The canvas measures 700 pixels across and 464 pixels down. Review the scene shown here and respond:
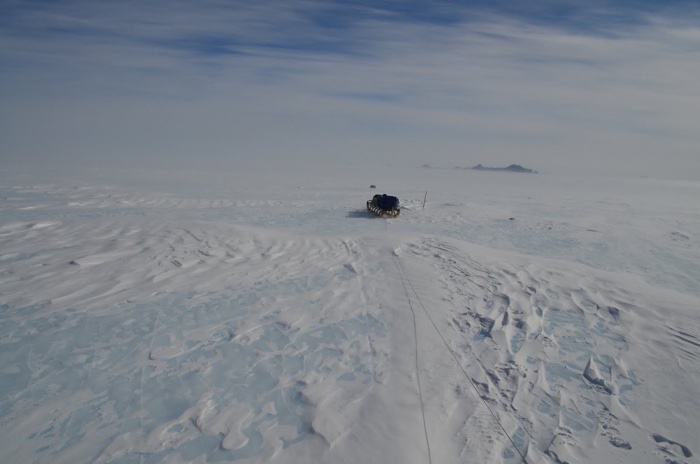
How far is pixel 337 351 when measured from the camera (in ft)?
20.2

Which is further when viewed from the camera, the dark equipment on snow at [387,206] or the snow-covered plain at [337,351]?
Answer: the dark equipment on snow at [387,206]

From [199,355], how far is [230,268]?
14.2 feet

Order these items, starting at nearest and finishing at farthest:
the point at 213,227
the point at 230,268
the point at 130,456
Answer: the point at 130,456, the point at 230,268, the point at 213,227

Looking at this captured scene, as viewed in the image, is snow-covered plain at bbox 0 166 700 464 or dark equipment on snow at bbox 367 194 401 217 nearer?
snow-covered plain at bbox 0 166 700 464

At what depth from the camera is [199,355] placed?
5.86 metres

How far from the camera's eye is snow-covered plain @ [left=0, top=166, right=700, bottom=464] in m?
4.28

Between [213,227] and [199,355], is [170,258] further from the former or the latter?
[199,355]

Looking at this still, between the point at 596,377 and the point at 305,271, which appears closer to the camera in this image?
the point at 596,377

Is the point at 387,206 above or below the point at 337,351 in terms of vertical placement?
below

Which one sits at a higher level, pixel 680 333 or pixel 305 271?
pixel 680 333

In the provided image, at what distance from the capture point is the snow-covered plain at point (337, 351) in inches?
168

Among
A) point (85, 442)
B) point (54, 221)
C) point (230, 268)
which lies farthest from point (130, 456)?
point (54, 221)

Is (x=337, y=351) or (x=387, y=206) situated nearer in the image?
(x=337, y=351)

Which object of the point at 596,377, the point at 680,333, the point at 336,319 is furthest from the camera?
the point at 336,319
